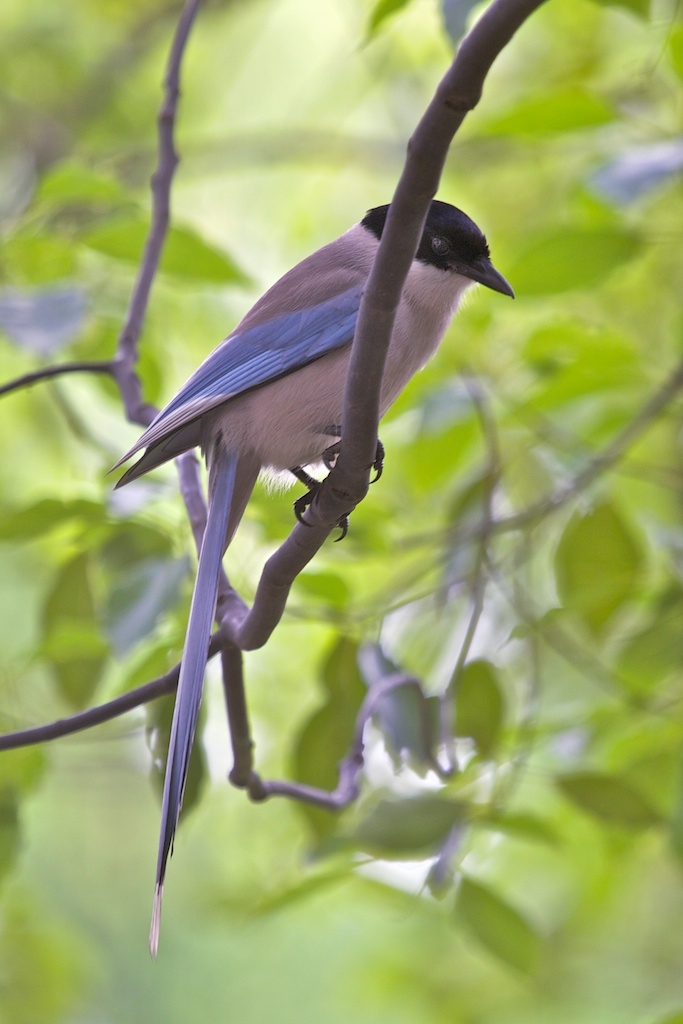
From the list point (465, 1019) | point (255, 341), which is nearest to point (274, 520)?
point (255, 341)

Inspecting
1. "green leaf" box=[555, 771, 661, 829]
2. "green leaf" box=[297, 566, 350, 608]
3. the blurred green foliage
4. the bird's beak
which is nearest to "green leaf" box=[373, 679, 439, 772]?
the blurred green foliage

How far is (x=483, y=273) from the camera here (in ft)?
8.89

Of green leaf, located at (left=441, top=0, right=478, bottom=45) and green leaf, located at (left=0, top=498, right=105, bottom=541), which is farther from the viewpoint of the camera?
green leaf, located at (left=0, top=498, right=105, bottom=541)

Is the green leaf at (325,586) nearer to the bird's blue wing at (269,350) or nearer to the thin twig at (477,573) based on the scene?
the thin twig at (477,573)

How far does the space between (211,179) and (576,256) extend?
147 inches

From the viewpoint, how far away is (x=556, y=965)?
13.3 feet

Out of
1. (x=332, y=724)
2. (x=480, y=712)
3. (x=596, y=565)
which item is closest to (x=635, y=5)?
(x=596, y=565)

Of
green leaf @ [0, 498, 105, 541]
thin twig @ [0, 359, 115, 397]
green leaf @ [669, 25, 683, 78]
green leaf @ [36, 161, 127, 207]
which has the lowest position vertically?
green leaf @ [0, 498, 105, 541]

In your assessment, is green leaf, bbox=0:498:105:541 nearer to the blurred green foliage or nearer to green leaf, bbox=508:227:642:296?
the blurred green foliage

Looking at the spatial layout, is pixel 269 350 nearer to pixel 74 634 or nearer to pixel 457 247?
pixel 457 247

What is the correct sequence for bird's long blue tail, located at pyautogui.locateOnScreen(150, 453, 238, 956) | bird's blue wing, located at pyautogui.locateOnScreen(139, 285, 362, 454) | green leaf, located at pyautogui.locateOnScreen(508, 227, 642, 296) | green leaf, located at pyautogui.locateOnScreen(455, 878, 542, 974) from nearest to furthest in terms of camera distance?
bird's long blue tail, located at pyautogui.locateOnScreen(150, 453, 238, 956), bird's blue wing, located at pyautogui.locateOnScreen(139, 285, 362, 454), green leaf, located at pyautogui.locateOnScreen(455, 878, 542, 974), green leaf, located at pyautogui.locateOnScreen(508, 227, 642, 296)

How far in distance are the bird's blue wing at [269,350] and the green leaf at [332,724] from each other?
729mm

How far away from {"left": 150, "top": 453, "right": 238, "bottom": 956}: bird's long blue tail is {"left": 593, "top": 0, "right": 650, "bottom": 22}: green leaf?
1357mm

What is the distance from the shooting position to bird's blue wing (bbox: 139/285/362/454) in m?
2.45
